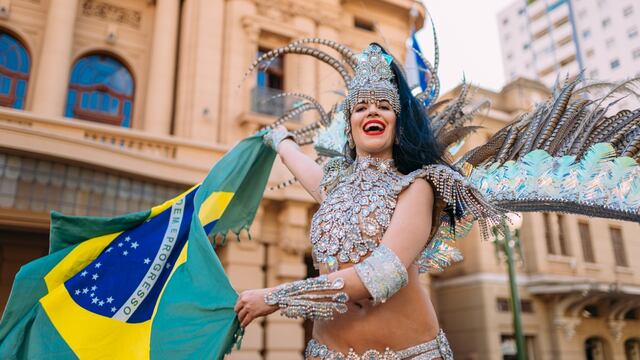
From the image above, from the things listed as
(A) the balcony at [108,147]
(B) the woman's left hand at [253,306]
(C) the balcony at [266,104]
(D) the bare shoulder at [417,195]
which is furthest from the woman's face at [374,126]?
(C) the balcony at [266,104]

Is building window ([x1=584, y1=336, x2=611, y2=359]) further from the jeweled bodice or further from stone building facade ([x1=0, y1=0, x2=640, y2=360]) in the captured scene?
Result: the jeweled bodice

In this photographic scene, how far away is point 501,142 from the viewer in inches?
113

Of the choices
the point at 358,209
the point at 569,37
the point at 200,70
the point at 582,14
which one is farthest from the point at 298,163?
the point at 569,37

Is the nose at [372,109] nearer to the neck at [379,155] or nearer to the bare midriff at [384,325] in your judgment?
the neck at [379,155]

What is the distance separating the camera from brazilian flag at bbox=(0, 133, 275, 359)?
2.37m

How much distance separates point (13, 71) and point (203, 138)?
4.07 m

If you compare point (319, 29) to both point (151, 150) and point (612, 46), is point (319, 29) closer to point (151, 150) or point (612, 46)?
point (151, 150)

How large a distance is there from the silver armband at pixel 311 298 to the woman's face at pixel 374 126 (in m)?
0.66

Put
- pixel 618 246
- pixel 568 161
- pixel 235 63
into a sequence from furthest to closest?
pixel 618 246, pixel 235 63, pixel 568 161

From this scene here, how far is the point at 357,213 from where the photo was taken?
7.30ft

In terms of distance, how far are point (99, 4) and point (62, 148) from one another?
5803 mm

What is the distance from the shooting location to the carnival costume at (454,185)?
6.48ft

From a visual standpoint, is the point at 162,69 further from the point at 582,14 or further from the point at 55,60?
the point at 582,14

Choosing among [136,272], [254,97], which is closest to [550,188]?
[136,272]
